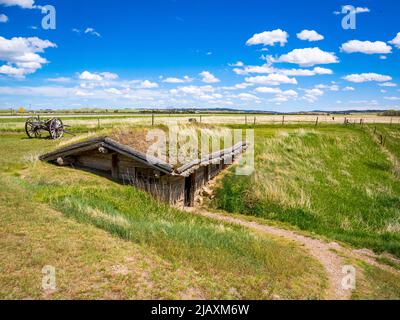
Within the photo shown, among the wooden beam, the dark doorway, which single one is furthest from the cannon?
A: the dark doorway

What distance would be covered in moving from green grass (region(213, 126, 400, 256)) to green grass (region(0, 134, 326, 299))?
3759 millimetres

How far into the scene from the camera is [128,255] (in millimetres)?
6195

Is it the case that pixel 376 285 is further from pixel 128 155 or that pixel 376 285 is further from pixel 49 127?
pixel 49 127

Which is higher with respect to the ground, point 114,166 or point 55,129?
point 55,129

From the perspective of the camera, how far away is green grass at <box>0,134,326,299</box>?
17.1 ft

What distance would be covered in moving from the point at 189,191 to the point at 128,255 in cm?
832

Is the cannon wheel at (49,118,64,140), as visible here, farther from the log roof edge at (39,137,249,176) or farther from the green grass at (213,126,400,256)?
the green grass at (213,126,400,256)

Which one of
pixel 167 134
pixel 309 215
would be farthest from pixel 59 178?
pixel 309 215

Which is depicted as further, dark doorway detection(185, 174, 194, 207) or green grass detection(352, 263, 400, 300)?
dark doorway detection(185, 174, 194, 207)

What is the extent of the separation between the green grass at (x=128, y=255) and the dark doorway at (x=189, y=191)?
427cm

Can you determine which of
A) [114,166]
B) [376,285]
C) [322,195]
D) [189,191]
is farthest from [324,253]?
[114,166]

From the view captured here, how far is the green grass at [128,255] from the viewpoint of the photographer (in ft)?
17.1

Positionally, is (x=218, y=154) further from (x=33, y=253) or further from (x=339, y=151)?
(x=339, y=151)

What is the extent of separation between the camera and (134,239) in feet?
23.0
